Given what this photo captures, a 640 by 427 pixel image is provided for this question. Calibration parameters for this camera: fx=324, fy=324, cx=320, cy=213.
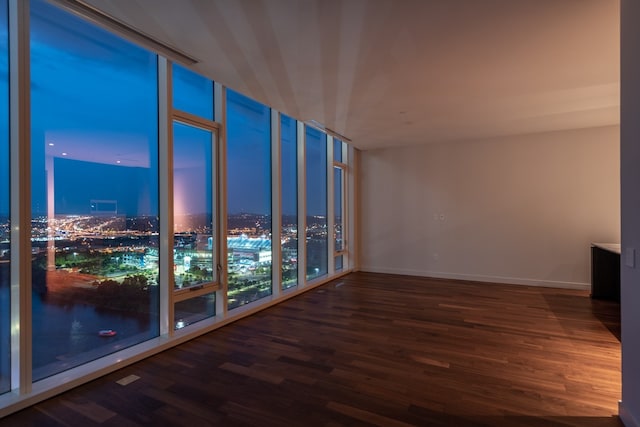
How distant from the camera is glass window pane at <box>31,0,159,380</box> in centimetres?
264

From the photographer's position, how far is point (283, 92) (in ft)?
13.5

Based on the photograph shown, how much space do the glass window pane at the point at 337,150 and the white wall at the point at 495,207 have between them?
2.29ft

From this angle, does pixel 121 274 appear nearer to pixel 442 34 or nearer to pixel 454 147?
pixel 442 34

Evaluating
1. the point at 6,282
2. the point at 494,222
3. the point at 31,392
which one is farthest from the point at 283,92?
the point at 494,222

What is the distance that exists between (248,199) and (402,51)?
9.48 ft

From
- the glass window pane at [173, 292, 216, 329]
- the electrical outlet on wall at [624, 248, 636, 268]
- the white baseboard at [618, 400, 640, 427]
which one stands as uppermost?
the electrical outlet on wall at [624, 248, 636, 268]

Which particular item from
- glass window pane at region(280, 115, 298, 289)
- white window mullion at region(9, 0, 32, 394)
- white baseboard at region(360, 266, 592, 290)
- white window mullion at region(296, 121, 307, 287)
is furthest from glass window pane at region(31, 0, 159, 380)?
white baseboard at region(360, 266, 592, 290)

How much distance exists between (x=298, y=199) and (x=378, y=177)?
2707 millimetres

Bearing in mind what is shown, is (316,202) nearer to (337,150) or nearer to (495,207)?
(337,150)

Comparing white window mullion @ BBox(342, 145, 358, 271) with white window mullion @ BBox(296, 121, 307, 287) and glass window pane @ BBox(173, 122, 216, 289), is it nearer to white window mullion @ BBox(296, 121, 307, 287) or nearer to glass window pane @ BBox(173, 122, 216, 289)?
white window mullion @ BBox(296, 121, 307, 287)

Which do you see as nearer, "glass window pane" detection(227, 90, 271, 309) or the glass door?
the glass door

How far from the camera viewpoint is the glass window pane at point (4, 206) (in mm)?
2379

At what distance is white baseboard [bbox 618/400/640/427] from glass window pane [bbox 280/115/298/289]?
14.0 feet

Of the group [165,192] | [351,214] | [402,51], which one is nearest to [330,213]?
[351,214]
